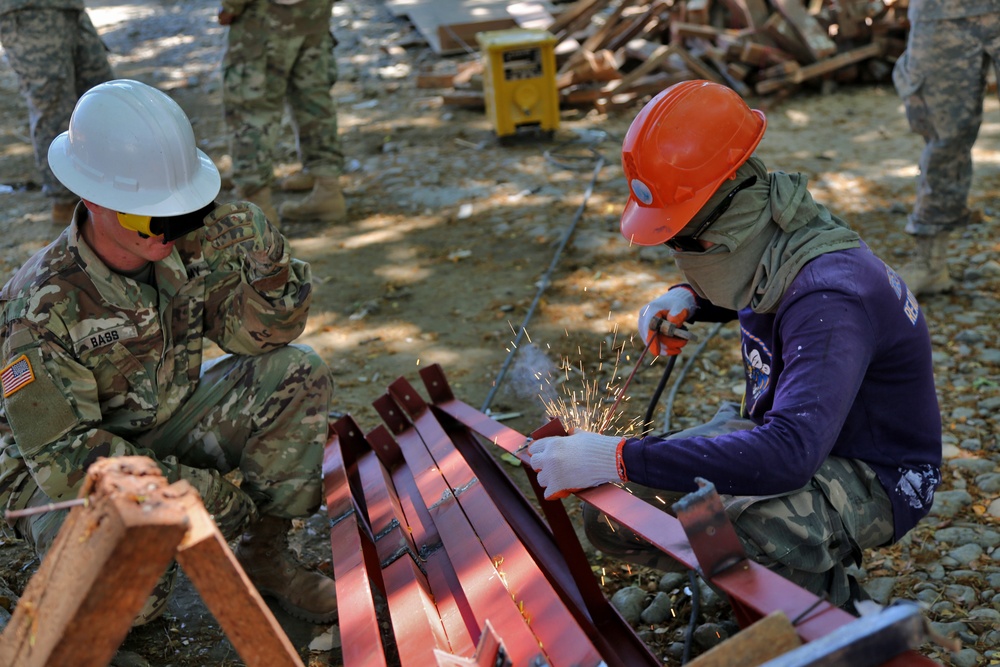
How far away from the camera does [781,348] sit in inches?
96.3

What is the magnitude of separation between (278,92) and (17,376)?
3.97 metres

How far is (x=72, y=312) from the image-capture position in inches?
106

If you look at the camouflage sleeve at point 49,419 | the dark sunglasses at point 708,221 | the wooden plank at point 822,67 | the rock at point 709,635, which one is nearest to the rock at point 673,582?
the rock at point 709,635

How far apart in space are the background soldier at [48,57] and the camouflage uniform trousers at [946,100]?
538 cm

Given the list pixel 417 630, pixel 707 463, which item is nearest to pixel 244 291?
pixel 417 630

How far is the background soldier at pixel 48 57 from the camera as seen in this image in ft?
20.3

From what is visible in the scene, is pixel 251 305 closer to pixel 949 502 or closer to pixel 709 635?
pixel 709 635

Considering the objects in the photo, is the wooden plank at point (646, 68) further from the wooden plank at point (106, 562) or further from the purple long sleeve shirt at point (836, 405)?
the wooden plank at point (106, 562)

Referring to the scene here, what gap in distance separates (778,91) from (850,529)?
6534 mm

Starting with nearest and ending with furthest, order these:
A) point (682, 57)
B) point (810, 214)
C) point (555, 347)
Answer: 1. point (810, 214)
2. point (555, 347)
3. point (682, 57)

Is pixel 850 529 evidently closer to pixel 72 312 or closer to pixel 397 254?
pixel 72 312

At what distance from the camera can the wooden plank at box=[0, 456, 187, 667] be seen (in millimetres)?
1406

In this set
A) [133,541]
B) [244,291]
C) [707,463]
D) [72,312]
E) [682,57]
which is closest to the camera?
[133,541]

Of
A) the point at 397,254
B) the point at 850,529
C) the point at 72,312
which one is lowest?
the point at 397,254
